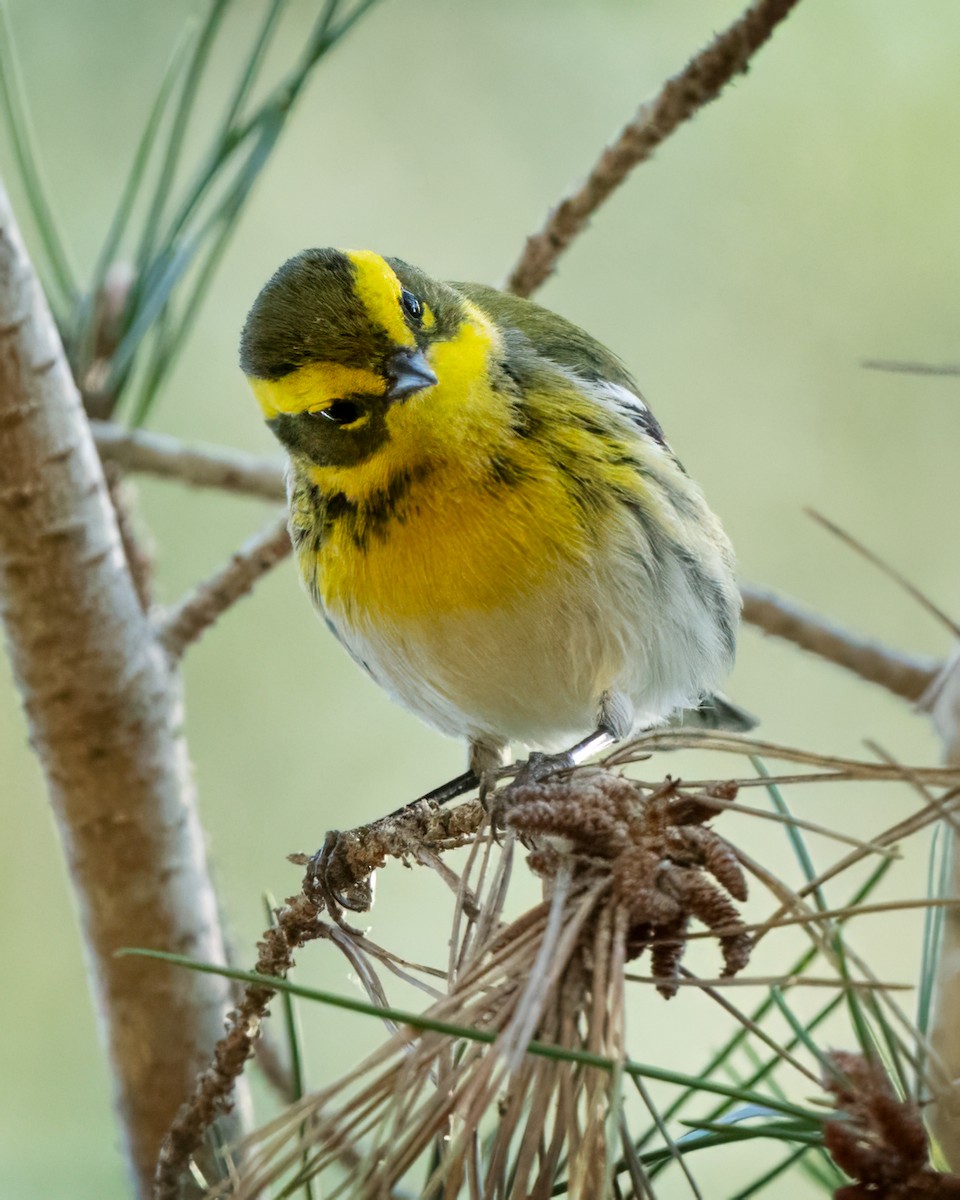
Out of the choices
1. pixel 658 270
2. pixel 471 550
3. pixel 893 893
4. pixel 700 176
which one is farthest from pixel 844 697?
pixel 471 550

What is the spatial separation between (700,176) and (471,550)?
9.90ft

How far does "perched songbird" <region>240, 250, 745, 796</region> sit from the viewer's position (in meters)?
1.67

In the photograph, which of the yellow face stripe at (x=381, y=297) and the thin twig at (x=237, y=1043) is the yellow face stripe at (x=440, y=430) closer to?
the yellow face stripe at (x=381, y=297)

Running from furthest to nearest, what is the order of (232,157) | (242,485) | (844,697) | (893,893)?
(844,697) < (893,893) < (242,485) < (232,157)

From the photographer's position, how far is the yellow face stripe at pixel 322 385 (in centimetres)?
165

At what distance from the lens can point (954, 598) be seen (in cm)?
364

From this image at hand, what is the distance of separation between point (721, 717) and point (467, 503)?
36.5 inches

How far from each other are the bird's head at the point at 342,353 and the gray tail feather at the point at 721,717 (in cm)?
95

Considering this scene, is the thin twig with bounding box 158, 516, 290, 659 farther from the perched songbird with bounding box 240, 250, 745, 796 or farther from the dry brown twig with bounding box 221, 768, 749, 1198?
the dry brown twig with bounding box 221, 768, 749, 1198

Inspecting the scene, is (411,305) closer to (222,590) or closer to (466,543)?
(466,543)

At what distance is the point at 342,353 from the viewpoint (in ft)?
5.39

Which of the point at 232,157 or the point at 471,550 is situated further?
the point at 232,157

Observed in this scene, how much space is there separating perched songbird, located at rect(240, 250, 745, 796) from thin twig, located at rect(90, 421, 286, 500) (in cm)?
31

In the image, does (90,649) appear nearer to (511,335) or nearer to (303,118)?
(511,335)
